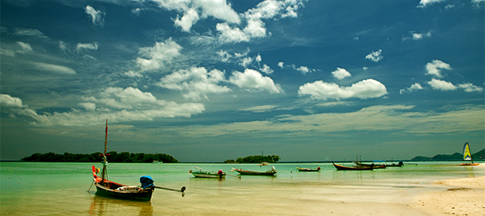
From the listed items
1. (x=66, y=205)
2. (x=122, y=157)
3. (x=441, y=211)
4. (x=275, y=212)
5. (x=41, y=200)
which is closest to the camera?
(x=441, y=211)

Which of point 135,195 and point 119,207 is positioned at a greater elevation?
point 135,195

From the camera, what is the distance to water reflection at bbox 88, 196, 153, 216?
1545 centimetres

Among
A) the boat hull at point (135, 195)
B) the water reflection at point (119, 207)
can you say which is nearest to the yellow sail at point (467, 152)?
the boat hull at point (135, 195)

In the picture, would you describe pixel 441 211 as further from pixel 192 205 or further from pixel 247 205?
pixel 192 205

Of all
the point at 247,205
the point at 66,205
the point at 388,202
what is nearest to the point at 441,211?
the point at 388,202

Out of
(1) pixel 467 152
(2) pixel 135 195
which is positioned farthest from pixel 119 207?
(1) pixel 467 152

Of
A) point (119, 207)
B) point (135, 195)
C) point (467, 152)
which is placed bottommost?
point (119, 207)

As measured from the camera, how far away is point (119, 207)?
16859 mm

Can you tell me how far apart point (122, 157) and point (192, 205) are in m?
173

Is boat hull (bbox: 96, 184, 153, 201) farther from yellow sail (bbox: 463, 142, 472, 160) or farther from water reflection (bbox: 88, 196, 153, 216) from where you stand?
yellow sail (bbox: 463, 142, 472, 160)

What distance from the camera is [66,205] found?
1788 centimetres

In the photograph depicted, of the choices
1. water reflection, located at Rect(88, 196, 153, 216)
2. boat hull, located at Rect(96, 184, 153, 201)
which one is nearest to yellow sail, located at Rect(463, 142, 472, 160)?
boat hull, located at Rect(96, 184, 153, 201)

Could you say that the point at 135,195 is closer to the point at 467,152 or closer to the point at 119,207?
the point at 119,207

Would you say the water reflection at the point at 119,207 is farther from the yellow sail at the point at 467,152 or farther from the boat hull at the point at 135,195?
the yellow sail at the point at 467,152
